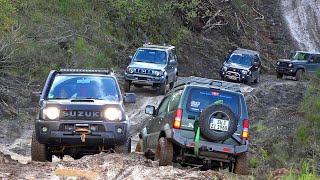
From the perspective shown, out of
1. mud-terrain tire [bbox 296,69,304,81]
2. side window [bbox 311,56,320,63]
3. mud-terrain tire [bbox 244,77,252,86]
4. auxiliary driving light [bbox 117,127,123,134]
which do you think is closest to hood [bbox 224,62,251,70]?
mud-terrain tire [bbox 244,77,252,86]

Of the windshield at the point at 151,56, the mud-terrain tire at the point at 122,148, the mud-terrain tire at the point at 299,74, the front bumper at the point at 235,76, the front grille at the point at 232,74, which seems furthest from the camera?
the mud-terrain tire at the point at 299,74

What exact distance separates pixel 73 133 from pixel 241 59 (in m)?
22.2

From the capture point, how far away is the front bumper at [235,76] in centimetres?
3126

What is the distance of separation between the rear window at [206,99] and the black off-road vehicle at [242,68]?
67.9 ft

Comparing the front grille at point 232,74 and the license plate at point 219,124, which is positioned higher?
the license plate at point 219,124

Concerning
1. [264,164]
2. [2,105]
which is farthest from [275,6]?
[264,164]

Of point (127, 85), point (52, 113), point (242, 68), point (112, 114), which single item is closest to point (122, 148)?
point (112, 114)

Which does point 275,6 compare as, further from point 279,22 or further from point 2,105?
point 2,105

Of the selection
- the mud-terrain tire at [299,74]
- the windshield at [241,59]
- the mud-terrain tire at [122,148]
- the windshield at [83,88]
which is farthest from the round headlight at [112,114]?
the mud-terrain tire at [299,74]

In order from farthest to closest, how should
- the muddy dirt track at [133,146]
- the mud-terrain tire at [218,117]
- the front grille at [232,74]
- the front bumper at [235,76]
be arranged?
the front grille at [232,74], the front bumper at [235,76], the mud-terrain tire at [218,117], the muddy dirt track at [133,146]

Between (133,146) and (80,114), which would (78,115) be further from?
(133,146)

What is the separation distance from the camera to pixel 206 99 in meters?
10.7

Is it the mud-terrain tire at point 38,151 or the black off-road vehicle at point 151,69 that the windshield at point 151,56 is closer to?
the black off-road vehicle at point 151,69

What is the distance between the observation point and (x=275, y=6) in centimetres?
5094
